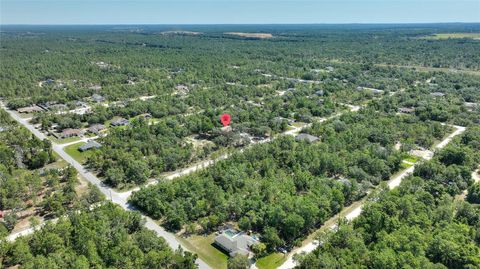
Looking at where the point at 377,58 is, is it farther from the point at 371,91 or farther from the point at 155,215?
the point at 155,215

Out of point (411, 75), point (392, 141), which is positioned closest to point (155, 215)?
point (392, 141)

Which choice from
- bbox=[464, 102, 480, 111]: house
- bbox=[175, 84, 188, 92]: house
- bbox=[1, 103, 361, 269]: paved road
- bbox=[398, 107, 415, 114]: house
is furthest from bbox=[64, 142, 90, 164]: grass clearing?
bbox=[464, 102, 480, 111]: house

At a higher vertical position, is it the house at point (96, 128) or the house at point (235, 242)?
the house at point (96, 128)

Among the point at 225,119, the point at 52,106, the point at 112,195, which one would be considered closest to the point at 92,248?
the point at 112,195

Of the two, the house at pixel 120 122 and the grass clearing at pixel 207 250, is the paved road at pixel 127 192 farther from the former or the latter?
the house at pixel 120 122

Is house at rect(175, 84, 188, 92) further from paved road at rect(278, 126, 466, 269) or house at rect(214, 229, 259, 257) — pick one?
house at rect(214, 229, 259, 257)

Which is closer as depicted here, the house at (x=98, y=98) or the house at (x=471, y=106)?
the house at (x=471, y=106)

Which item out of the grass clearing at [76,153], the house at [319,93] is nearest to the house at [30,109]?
the grass clearing at [76,153]
